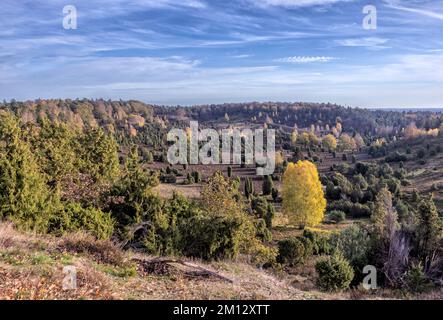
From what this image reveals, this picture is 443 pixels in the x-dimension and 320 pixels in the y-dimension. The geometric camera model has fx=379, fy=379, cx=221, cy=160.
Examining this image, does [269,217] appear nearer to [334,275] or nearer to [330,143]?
[334,275]

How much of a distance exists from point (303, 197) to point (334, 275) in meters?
27.7

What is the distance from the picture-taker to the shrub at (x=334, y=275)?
1398 cm

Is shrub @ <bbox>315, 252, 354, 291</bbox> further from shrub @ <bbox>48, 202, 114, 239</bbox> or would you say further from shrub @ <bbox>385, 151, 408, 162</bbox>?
shrub @ <bbox>385, 151, 408, 162</bbox>

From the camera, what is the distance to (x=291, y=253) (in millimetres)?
26531

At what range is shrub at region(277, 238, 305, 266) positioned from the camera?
26484mm

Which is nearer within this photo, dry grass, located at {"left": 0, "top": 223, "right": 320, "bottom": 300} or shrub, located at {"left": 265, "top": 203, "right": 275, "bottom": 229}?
dry grass, located at {"left": 0, "top": 223, "right": 320, "bottom": 300}

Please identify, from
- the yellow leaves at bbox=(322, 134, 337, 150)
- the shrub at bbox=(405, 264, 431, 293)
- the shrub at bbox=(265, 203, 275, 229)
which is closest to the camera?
the shrub at bbox=(405, 264, 431, 293)

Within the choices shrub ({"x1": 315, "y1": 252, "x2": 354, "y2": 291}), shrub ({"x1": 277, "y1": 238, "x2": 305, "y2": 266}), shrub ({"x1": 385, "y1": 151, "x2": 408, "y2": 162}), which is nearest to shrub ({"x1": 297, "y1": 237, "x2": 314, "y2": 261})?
shrub ({"x1": 277, "y1": 238, "x2": 305, "y2": 266})

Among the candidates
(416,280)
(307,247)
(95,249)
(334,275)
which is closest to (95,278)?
(95,249)

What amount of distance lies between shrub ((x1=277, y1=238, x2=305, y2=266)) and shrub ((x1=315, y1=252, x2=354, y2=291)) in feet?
39.8

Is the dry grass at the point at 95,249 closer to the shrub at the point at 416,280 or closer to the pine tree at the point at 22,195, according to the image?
the pine tree at the point at 22,195

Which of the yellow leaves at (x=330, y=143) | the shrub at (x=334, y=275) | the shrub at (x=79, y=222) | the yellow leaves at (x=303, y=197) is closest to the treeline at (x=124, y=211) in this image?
the shrub at (x=79, y=222)

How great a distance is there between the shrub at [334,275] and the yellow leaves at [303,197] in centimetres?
2689
